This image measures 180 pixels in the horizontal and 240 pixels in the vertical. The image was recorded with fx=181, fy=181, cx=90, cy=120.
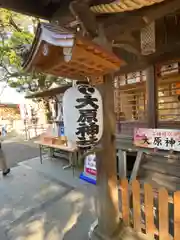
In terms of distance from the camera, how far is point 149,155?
4566 millimetres

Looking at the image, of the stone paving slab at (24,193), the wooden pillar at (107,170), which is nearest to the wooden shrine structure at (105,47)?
the wooden pillar at (107,170)

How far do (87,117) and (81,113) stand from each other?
0.08m

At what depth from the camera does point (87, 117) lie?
2.10 m

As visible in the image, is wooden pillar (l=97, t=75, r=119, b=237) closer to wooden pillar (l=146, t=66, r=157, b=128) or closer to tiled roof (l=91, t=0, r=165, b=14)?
tiled roof (l=91, t=0, r=165, b=14)

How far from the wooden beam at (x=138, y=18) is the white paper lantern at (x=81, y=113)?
81 centimetres

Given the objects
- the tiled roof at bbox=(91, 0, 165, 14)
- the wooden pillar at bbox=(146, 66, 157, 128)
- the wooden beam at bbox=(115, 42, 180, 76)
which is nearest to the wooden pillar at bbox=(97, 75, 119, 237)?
the tiled roof at bbox=(91, 0, 165, 14)

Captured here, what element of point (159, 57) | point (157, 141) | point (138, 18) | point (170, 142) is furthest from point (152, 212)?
point (159, 57)

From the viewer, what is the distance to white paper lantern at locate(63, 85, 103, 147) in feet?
6.80

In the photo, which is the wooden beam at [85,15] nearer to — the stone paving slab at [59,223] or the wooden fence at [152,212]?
the wooden fence at [152,212]

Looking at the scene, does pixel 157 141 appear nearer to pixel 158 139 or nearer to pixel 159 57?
pixel 158 139

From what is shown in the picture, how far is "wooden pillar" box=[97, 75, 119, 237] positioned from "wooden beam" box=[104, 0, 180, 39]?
0.58 meters

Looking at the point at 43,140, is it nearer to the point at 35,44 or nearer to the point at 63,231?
the point at 63,231

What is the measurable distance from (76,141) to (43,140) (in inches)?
216

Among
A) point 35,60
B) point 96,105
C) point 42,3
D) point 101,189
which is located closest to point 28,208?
point 101,189
